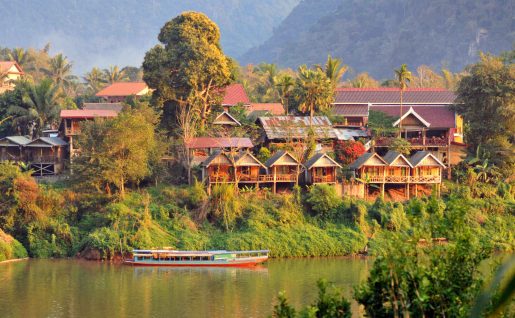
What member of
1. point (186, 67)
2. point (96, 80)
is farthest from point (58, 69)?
point (186, 67)

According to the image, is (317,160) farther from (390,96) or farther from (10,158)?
(10,158)

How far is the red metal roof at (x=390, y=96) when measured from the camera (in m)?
59.2

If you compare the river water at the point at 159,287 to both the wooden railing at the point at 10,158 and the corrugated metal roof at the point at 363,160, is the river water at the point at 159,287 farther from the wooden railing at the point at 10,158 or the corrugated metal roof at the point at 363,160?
the wooden railing at the point at 10,158

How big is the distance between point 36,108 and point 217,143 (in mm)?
13142

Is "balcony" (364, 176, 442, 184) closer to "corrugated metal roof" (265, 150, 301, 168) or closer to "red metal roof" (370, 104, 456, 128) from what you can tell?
"corrugated metal roof" (265, 150, 301, 168)

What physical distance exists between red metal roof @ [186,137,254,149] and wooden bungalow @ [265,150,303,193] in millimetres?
1985

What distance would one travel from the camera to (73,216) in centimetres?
4331

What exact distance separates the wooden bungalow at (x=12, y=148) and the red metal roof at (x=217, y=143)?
989 cm

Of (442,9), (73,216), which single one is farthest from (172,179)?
(442,9)

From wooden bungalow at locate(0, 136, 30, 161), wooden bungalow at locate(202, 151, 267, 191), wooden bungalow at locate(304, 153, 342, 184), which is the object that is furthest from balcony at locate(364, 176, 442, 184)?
wooden bungalow at locate(0, 136, 30, 161)

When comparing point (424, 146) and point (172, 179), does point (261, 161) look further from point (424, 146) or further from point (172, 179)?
point (424, 146)

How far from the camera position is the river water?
31.0 metres

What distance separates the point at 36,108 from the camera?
2156 inches

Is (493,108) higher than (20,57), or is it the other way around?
(20,57)
